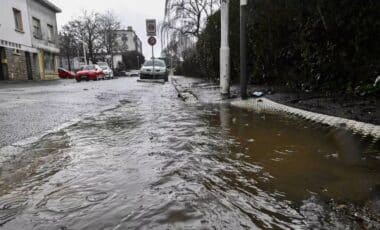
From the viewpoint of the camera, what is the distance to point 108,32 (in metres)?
51.8

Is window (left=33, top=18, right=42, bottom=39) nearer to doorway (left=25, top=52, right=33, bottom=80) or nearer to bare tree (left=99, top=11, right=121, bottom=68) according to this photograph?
doorway (left=25, top=52, right=33, bottom=80)

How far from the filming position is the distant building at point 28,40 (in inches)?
900

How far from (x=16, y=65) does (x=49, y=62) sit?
269 inches

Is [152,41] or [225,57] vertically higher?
[152,41]

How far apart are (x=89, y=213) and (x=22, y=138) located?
8.25 feet

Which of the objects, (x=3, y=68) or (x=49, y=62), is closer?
(x=3, y=68)

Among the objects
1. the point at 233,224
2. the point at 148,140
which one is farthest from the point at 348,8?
the point at 233,224

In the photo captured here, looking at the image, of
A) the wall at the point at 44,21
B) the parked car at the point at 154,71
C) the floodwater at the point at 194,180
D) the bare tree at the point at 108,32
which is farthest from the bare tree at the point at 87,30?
the floodwater at the point at 194,180

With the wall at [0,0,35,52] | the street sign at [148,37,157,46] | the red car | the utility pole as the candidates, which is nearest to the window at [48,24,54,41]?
the wall at [0,0,35,52]

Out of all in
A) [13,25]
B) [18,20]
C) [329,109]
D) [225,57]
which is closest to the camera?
[329,109]

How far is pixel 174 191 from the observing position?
7.43 feet

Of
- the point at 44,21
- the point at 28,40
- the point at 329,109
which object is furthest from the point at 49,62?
the point at 329,109

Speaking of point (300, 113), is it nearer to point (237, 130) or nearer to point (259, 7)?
point (237, 130)

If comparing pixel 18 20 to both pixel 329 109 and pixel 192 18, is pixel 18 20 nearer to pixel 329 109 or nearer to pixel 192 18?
pixel 192 18
